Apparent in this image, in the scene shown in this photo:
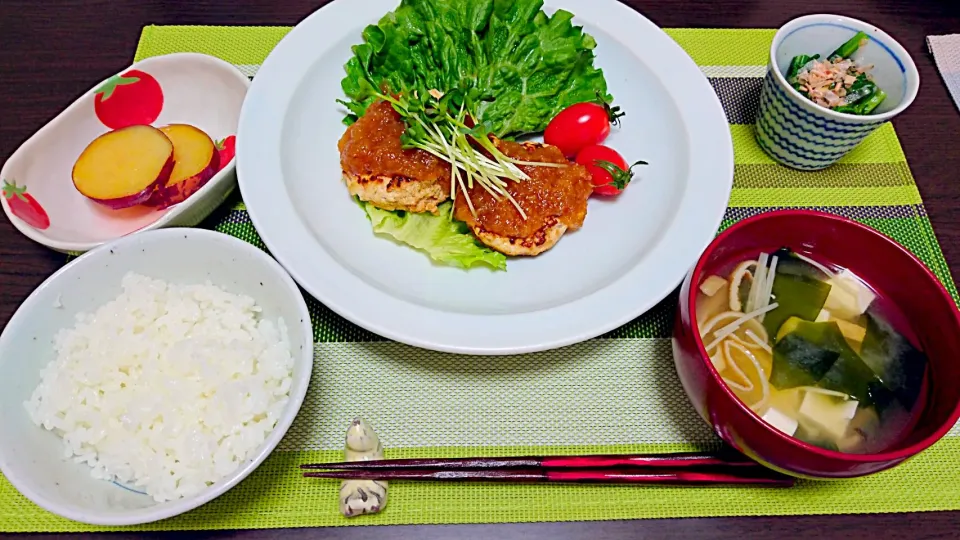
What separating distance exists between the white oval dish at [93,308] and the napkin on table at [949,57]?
297cm

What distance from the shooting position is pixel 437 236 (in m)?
2.29

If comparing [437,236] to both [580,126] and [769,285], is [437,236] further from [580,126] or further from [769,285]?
[769,285]

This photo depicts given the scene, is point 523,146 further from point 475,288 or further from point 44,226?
point 44,226

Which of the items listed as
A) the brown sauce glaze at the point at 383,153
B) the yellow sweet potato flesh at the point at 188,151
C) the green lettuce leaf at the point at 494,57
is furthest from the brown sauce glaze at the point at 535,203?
the yellow sweet potato flesh at the point at 188,151

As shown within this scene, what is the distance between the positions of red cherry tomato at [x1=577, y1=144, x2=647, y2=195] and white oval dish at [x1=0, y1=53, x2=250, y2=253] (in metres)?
1.24

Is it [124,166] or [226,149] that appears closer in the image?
[124,166]

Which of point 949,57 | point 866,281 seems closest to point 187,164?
point 866,281

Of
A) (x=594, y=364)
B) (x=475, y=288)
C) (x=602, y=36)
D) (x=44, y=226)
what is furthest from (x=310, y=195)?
(x=602, y=36)

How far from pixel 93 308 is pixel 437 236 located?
1109 mm

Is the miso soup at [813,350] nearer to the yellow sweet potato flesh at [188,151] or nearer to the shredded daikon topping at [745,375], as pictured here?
the shredded daikon topping at [745,375]

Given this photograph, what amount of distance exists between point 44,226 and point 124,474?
3.35 ft

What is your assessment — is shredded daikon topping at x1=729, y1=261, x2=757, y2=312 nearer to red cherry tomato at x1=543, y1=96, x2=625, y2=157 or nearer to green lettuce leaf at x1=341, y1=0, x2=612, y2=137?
red cherry tomato at x1=543, y1=96, x2=625, y2=157

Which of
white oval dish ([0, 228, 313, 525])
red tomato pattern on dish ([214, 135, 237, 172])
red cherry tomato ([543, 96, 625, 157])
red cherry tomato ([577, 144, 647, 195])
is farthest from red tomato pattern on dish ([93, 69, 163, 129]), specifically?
red cherry tomato ([577, 144, 647, 195])

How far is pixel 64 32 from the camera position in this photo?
309 cm
